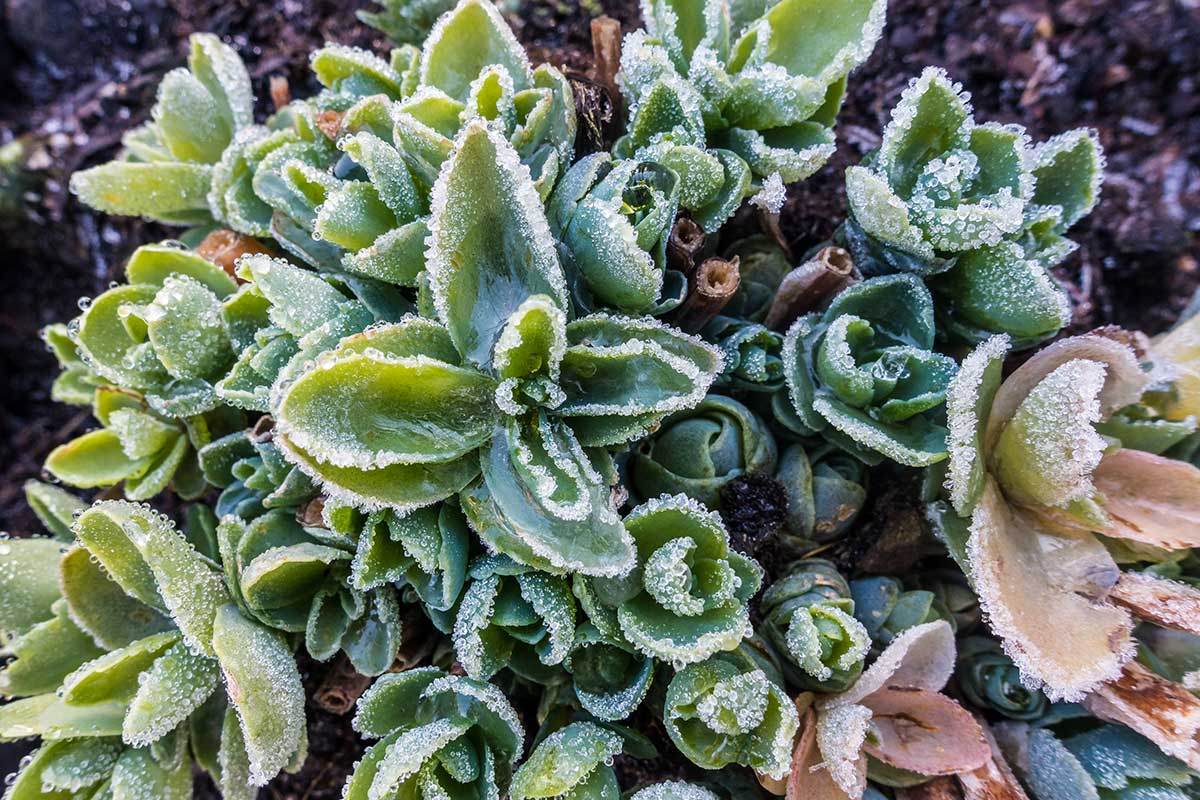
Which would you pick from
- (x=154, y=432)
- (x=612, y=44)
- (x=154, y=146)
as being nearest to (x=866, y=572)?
(x=612, y=44)

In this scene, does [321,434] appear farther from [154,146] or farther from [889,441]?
[154,146]

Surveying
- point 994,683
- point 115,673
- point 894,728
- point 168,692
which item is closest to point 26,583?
point 115,673

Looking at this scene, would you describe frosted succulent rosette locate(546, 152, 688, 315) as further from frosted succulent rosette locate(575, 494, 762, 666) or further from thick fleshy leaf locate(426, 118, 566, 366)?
frosted succulent rosette locate(575, 494, 762, 666)

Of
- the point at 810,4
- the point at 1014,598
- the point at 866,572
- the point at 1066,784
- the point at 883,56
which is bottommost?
the point at 1066,784

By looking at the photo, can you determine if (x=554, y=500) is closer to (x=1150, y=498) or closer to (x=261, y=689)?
(x=261, y=689)

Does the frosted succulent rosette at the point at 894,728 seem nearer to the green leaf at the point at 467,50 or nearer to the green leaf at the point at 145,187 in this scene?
the green leaf at the point at 467,50

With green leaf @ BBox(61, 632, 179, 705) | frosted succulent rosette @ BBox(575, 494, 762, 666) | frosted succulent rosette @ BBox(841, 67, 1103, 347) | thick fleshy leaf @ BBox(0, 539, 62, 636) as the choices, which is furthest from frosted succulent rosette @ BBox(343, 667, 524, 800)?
frosted succulent rosette @ BBox(841, 67, 1103, 347)
